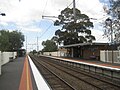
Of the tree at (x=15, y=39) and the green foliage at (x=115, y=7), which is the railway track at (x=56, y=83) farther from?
the tree at (x=15, y=39)

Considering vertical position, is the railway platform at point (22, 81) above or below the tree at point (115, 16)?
below

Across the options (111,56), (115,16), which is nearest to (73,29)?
(111,56)

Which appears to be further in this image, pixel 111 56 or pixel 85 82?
pixel 111 56

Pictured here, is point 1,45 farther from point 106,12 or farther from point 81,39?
point 106,12

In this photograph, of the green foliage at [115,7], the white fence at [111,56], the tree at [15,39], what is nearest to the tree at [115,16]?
the green foliage at [115,7]

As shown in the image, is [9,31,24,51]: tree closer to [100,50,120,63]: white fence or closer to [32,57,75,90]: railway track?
[100,50,120,63]: white fence

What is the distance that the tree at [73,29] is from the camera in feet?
257

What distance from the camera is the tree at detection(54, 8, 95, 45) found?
3088 inches

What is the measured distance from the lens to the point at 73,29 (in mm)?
78000

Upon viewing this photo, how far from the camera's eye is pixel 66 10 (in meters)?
86.4

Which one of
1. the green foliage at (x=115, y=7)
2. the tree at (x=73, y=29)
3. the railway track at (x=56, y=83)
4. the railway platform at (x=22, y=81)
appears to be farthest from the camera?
the tree at (x=73, y=29)

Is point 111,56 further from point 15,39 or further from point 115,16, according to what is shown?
point 15,39

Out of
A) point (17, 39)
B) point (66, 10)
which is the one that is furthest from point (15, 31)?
point (66, 10)

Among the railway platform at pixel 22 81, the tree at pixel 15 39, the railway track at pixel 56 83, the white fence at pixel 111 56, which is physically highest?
the tree at pixel 15 39
